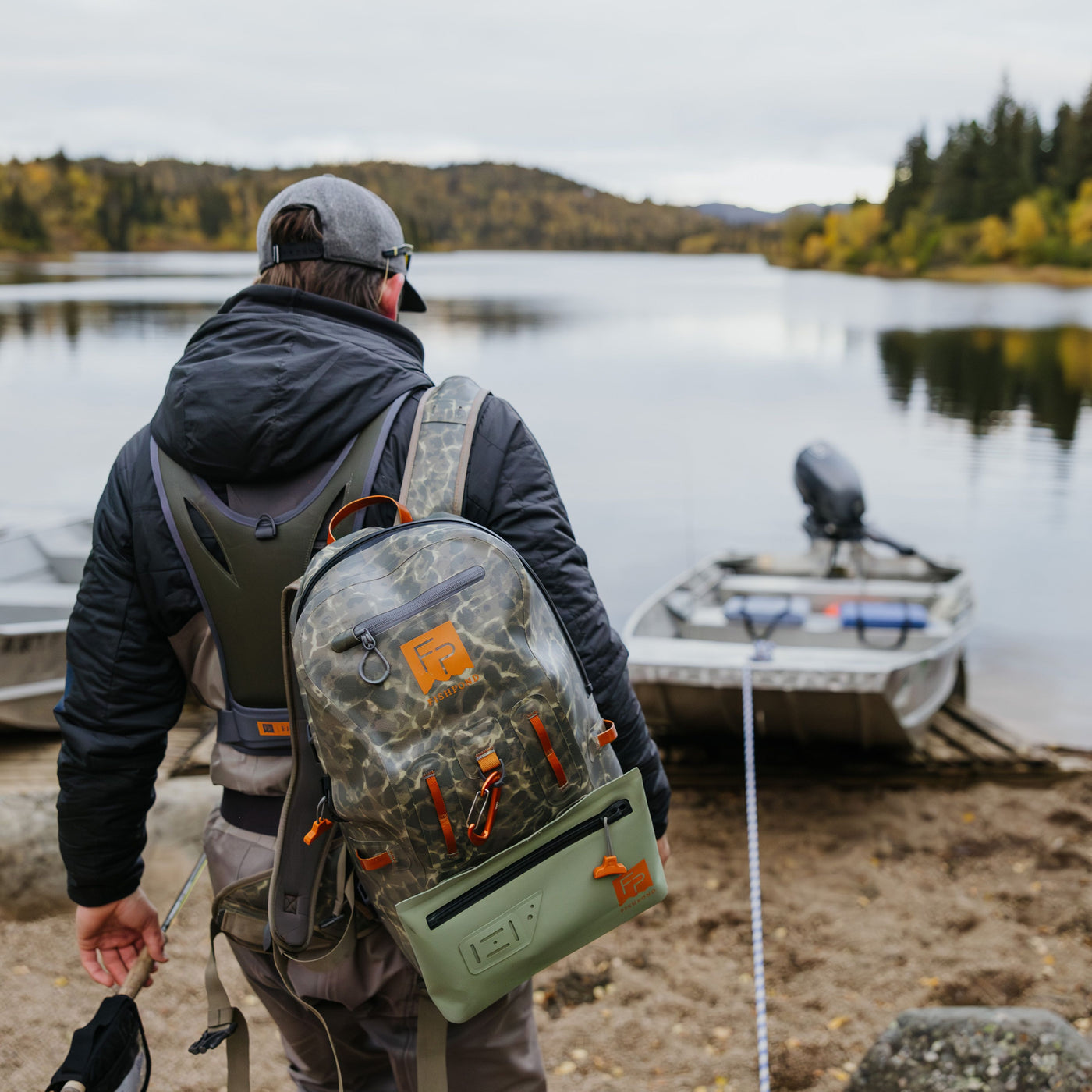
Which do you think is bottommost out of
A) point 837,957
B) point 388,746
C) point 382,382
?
point 837,957

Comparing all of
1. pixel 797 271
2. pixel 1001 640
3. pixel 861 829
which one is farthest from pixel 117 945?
pixel 797 271

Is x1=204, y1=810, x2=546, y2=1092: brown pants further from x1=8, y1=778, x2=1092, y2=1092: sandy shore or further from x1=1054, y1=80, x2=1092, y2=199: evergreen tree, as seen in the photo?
x1=1054, y1=80, x2=1092, y2=199: evergreen tree

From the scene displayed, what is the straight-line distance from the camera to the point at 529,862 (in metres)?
1.44

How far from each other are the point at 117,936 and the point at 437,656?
1.01m

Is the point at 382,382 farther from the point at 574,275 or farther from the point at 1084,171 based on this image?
the point at 574,275

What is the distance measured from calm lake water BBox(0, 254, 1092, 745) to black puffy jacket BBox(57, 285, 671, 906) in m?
7.88

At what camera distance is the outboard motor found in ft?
25.2

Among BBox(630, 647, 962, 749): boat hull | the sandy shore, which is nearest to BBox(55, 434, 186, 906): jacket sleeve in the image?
the sandy shore

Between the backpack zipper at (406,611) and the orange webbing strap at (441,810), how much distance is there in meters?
0.20

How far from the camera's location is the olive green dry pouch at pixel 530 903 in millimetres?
1409

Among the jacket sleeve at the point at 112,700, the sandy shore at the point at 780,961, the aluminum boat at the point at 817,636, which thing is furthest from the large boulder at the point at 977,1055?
the aluminum boat at the point at 817,636

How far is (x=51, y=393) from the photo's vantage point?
33.3 meters

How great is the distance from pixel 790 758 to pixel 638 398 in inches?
1153

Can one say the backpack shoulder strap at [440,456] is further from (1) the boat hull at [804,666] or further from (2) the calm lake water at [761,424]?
(2) the calm lake water at [761,424]
